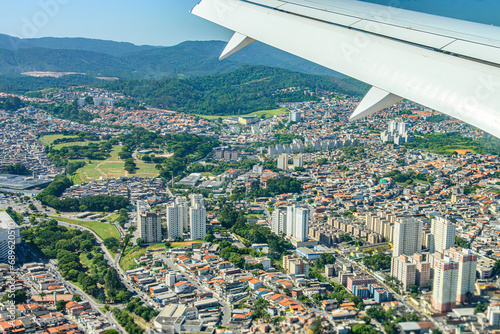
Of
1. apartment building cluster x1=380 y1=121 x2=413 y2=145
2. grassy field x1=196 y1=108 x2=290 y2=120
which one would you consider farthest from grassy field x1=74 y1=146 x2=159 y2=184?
grassy field x1=196 y1=108 x2=290 y2=120

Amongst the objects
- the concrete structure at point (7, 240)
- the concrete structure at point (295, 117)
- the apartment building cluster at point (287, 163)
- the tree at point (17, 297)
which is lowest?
the tree at point (17, 297)

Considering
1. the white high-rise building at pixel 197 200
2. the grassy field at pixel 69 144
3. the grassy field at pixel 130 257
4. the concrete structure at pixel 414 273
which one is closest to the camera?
the concrete structure at pixel 414 273

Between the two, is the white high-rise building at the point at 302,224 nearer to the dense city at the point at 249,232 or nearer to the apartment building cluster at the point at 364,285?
the dense city at the point at 249,232

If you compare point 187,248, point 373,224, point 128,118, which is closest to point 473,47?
point 187,248

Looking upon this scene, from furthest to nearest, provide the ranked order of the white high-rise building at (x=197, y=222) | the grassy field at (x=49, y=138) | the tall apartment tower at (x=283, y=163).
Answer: the grassy field at (x=49, y=138)
the tall apartment tower at (x=283, y=163)
the white high-rise building at (x=197, y=222)

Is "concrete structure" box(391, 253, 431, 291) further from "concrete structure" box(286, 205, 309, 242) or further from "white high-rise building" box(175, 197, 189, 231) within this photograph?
"white high-rise building" box(175, 197, 189, 231)

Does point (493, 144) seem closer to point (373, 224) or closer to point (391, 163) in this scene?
point (391, 163)

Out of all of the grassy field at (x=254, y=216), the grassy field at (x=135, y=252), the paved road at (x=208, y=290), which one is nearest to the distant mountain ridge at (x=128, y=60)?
the grassy field at (x=254, y=216)

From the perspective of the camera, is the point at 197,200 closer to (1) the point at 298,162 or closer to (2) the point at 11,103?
(1) the point at 298,162
